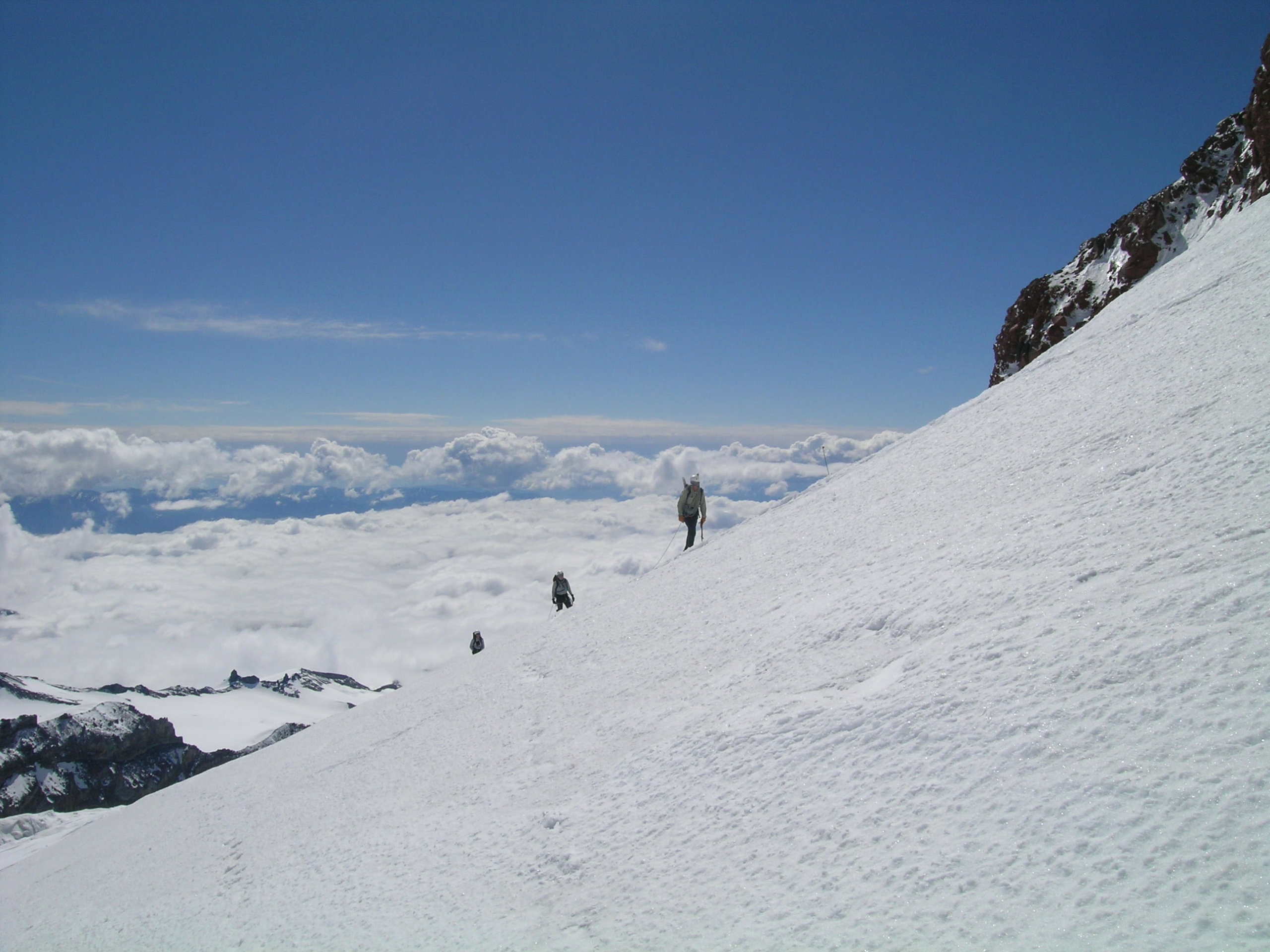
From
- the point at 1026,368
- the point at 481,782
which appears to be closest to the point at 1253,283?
the point at 1026,368

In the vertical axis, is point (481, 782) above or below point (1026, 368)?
below

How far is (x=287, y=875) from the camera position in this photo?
7.02 meters

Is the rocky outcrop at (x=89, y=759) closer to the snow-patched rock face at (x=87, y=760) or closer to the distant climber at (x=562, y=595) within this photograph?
the snow-patched rock face at (x=87, y=760)

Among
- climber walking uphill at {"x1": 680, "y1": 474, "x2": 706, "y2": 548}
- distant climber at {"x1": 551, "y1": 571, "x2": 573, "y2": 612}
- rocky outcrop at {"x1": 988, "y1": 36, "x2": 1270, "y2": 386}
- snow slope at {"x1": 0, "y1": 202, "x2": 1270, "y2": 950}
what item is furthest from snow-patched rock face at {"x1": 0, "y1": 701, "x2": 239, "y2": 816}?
rocky outcrop at {"x1": 988, "y1": 36, "x2": 1270, "y2": 386}

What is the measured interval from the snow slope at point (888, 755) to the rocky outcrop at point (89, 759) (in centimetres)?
16535

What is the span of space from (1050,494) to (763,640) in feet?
12.5

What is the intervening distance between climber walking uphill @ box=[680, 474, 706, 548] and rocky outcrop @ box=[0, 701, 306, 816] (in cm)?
15942

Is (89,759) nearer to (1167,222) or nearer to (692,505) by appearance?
(692,505)

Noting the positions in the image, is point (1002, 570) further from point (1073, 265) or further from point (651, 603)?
point (1073, 265)

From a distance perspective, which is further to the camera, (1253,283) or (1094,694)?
(1253,283)

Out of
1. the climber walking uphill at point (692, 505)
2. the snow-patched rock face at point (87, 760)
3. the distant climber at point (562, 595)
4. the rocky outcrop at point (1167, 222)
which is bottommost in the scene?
the snow-patched rock face at point (87, 760)

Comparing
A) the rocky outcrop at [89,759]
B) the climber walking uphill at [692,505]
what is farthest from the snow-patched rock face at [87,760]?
the climber walking uphill at [692,505]

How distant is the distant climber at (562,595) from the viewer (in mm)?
20906

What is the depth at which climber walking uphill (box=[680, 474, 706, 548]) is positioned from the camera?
744 inches
